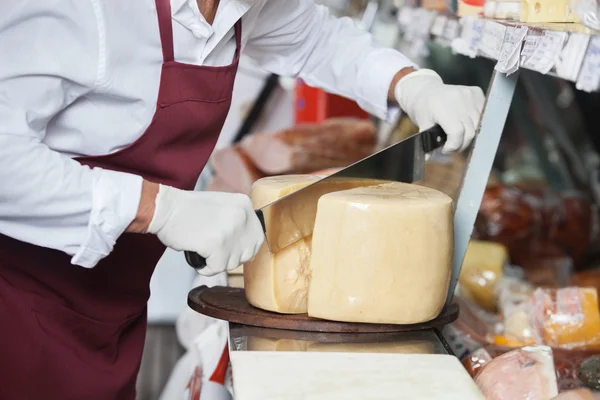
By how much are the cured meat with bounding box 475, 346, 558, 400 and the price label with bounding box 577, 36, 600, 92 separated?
50cm

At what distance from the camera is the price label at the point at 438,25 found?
2.12 m

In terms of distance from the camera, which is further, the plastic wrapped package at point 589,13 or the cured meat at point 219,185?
the cured meat at point 219,185

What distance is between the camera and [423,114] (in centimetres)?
173

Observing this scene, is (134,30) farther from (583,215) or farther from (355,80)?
(583,215)

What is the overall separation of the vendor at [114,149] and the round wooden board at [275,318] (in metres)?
0.13

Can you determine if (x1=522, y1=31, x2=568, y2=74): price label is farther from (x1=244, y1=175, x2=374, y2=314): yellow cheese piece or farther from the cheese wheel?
(x1=244, y1=175, x2=374, y2=314): yellow cheese piece

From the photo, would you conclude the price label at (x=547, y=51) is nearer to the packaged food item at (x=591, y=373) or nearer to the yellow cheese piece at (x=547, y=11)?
the yellow cheese piece at (x=547, y=11)

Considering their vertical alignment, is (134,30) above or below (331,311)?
above

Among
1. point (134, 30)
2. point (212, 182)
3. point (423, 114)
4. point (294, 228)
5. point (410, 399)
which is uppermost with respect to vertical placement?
point (134, 30)

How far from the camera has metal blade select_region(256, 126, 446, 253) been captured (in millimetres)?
1502

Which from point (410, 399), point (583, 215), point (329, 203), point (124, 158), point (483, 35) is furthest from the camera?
point (583, 215)

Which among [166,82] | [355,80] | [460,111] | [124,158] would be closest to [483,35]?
[460,111]

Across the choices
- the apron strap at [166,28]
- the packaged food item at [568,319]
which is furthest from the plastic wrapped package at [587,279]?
the apron strap at [166,28]

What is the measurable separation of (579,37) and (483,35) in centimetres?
49
